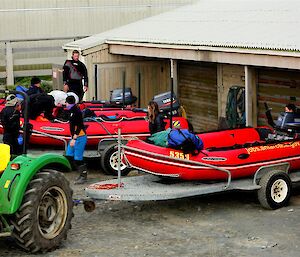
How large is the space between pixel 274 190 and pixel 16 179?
4377mm

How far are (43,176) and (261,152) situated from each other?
13.0ft

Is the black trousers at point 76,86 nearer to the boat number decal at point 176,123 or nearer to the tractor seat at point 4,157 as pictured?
the boat number decal at point 176,123

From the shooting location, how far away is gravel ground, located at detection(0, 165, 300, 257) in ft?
31.4

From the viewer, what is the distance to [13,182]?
9117 mm

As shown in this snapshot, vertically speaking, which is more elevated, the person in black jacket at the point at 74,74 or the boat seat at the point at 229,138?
the person in black jacket at the point at 74,74

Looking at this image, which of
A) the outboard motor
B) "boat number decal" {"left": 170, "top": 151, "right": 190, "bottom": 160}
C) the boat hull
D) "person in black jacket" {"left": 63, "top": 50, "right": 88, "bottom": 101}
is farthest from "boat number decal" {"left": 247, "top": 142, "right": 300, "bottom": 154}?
"person in black jacket" {"left": 63, "top": 50, "right": 88, "bottom": 101}

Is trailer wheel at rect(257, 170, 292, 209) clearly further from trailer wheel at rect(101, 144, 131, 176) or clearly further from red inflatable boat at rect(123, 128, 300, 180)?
trailer wheel at rect(101, 144, 131, 176)

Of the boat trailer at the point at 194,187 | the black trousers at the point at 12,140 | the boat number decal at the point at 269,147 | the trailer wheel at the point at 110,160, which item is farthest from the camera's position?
the trailer wheel at the point at 110,160

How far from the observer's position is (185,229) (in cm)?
1061

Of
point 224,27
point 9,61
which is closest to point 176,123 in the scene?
point 224,27

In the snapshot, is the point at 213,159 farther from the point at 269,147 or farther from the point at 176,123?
the point at 176,123

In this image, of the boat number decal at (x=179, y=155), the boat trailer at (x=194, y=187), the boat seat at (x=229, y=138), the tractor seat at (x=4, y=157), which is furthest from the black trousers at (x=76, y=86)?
the tractor seat at (x=4, y=157)

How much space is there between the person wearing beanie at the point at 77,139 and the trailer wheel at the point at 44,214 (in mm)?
3459

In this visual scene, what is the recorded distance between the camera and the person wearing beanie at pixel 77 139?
1310cm
